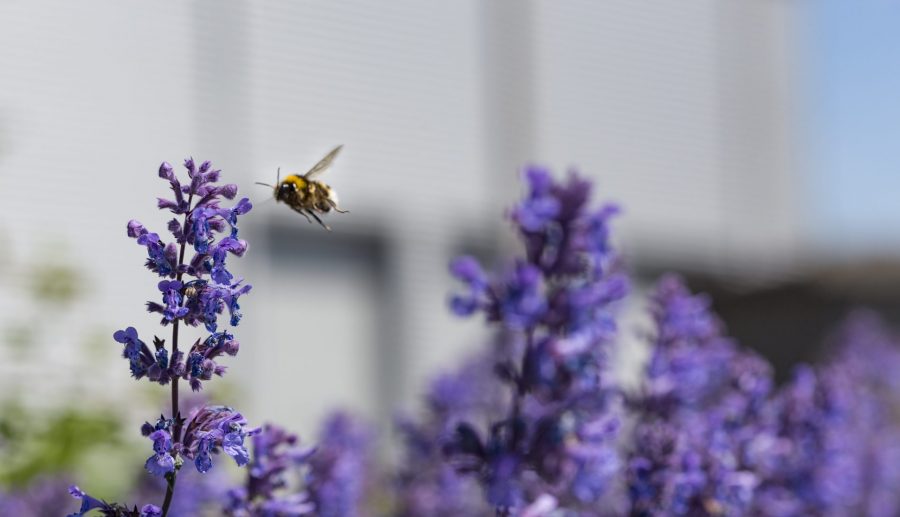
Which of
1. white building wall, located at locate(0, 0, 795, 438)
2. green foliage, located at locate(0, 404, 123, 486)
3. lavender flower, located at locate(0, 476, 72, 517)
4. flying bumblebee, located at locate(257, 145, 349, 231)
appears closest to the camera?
flying bumblebee, located at locate(257, 145, 349, 231)

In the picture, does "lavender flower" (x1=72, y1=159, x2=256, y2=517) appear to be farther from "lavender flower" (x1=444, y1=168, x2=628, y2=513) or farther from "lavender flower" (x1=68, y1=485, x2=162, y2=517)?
"lavender flower" (x1=444, y1=168, x2=628, y2=513)

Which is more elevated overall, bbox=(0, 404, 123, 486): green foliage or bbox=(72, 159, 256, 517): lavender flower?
bbox=(72, 159, 256, 517): lavender flower

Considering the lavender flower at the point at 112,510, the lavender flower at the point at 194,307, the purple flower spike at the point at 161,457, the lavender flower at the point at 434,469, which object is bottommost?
the lavender flower at the point at 434,469

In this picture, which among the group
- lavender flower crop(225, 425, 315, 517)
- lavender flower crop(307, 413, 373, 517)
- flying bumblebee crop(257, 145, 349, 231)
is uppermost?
flying bumblebee crop(257, 145, 349, 231)

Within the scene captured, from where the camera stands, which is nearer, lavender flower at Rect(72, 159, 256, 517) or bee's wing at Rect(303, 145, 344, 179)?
lavender flower at Rect(72, 159, 256, 517)

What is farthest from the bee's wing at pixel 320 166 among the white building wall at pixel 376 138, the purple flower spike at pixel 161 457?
the white building wall at pixel 376 138

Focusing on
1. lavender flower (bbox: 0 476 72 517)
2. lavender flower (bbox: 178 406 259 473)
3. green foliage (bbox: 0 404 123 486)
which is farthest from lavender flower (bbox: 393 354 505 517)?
lavender flower (bbox: 178 406 259 473)

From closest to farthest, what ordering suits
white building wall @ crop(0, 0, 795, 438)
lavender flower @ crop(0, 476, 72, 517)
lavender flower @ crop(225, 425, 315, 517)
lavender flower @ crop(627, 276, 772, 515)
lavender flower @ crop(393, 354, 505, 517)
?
lavender flower @ crop(225, 425, 315, 517) < lavender flower @ crop(627, 276, 772, 515) < lavender flower @ crop(0, 476, 72, 517) < lavender flower @ crop(393, 354, 505, 517) < white building wall @ crop(0, 0, 795, 438)

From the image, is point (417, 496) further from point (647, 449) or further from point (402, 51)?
point (402, 51)

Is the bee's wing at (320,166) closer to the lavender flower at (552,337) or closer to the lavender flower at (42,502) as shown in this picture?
the lavender flower at (552,337)
